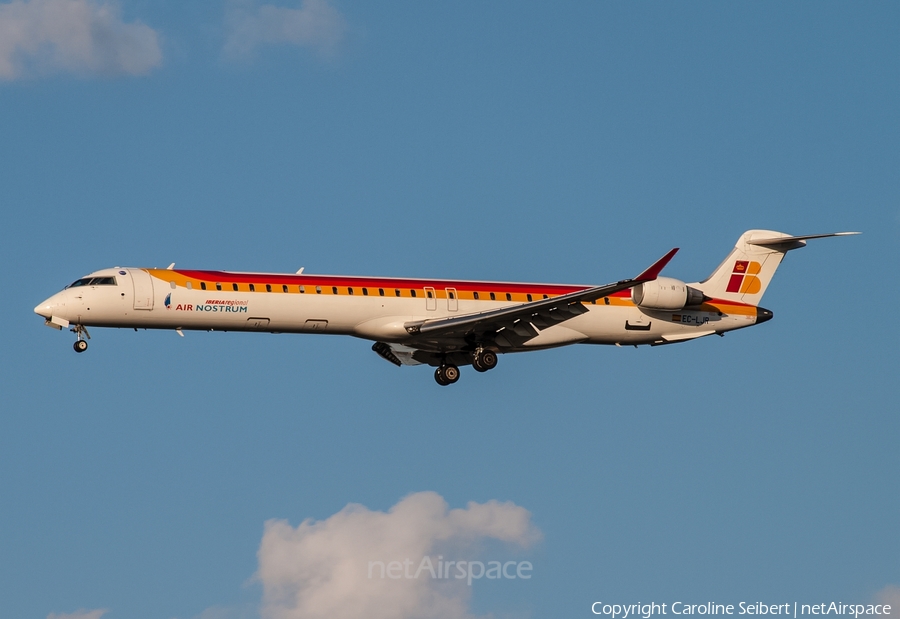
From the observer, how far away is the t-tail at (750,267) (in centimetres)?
4531

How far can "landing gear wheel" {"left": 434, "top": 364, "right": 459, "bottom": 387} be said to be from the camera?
4331 centimetres

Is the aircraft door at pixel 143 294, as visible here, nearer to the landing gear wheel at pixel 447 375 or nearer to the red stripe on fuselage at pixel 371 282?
the red stripe on fuselage at pixel 371 282

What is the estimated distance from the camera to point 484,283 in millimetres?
42250

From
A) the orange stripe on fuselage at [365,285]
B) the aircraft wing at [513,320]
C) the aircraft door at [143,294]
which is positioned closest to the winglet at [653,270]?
the aircraft wing at [513,320]

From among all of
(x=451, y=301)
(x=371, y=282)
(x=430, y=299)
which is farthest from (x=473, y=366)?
(x=371, y=282)

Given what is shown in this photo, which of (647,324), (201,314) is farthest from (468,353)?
(201,314)

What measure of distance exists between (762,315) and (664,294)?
468 cm

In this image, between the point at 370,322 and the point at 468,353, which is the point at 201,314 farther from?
the point at 468,353

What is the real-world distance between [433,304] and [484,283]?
78.2 inches

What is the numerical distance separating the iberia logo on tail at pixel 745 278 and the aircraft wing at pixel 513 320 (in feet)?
22.6

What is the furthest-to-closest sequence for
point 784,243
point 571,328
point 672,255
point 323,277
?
1. point 784,243
2. point 571,328
3. point 323,277
4. point 672,255

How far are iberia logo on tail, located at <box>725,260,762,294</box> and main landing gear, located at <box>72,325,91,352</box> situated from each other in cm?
2066

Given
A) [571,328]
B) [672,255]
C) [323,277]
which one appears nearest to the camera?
[672,255]

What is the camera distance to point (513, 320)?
134 feet
